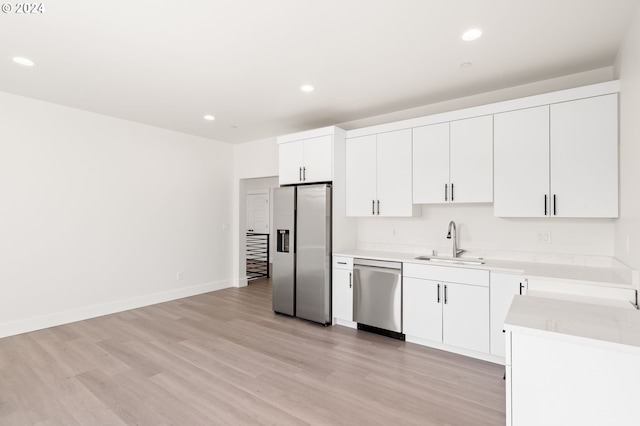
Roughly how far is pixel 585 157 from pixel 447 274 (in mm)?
1592

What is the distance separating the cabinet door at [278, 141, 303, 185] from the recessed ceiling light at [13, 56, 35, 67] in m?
2.75

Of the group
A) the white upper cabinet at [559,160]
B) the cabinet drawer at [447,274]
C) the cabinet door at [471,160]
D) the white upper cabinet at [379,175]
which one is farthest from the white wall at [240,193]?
the white upper cabinet at [559,160]

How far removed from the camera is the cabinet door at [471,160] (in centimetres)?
322

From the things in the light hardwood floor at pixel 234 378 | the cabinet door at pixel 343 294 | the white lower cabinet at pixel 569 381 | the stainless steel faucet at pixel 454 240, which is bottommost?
the light hardwood floor at pixel 234 378

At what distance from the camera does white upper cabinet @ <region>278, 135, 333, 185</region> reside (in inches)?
163

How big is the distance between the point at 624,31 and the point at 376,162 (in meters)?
2.38

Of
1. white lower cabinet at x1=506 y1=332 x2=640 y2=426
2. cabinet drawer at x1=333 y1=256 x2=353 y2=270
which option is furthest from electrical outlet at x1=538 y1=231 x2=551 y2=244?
white lower cabinet at x1=506 y1=332 x2=640 y2=426

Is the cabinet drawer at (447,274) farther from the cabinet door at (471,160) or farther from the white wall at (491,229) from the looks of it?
the cabinet door at (471,160)

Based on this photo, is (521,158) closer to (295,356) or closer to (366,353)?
(366,353)

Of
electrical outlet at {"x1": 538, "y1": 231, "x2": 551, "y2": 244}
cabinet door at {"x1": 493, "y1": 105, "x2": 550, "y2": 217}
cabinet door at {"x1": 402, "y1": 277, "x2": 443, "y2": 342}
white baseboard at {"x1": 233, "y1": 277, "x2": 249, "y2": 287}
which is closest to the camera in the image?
cabinet door at {"x1": 493, "y1": 105, "x2": 550, "y2": 217}

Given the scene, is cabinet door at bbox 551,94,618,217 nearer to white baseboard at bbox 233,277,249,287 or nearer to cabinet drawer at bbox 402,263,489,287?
cabinet drawer at bbox 402,263,489,287

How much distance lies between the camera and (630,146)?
7.41 feet

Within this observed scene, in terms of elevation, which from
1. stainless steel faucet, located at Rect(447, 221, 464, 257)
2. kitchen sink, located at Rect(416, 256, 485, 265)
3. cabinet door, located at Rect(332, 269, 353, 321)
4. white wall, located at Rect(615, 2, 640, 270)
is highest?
white wall, located at Rect(615, 2, 640, 270)

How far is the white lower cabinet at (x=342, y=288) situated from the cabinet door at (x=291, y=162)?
1.30 m
